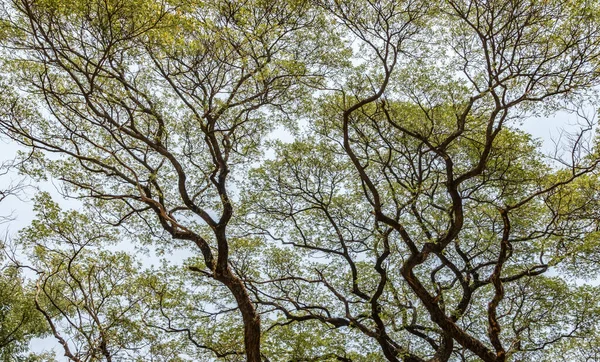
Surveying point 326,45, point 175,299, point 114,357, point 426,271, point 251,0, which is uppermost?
point 326,45

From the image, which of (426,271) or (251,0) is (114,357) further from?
(251,0)

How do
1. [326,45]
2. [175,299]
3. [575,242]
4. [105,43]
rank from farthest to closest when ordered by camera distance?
[175,299] → [575,242] → [326,45] → [105,43]

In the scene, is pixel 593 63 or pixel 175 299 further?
pixel 175 299

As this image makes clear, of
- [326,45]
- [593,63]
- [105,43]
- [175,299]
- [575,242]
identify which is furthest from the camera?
[175,299]

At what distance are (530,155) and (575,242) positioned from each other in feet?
6.59

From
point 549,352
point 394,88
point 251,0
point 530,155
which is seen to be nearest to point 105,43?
point 251,0

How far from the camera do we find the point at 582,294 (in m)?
9.78

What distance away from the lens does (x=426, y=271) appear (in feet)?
37.0

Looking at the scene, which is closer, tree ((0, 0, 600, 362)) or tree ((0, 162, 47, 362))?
tree ((0, 0, 600, 362))

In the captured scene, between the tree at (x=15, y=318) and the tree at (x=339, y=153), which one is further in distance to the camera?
the tree at (x=15, y=318)

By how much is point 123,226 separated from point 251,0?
6.16 m

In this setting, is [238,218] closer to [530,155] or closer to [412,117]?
[412,117]

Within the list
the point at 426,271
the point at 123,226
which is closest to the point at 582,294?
the point at 426,271

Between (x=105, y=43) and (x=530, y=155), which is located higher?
(x=530, y=155)
